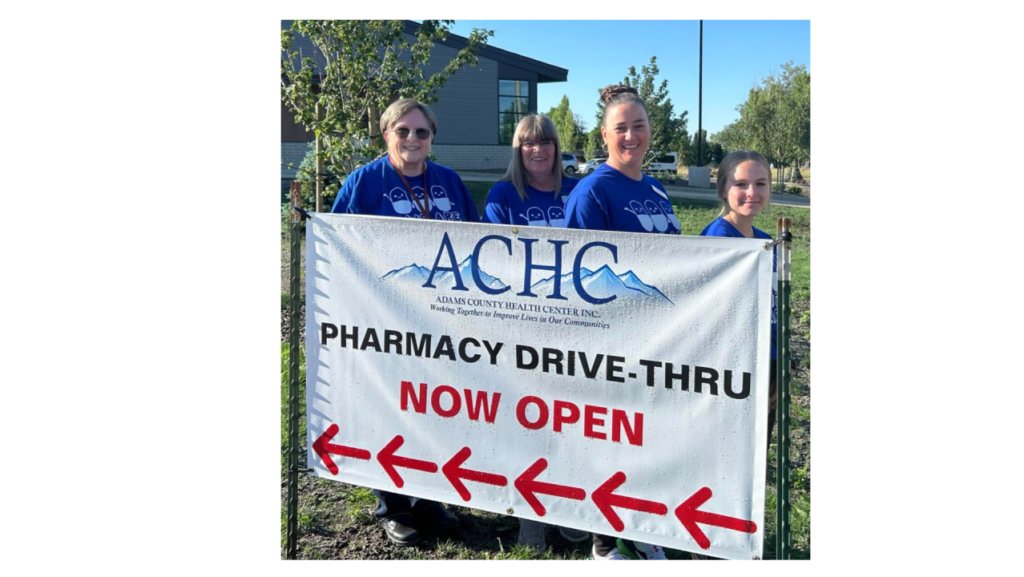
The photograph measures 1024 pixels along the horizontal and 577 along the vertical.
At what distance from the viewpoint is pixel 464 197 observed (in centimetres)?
415

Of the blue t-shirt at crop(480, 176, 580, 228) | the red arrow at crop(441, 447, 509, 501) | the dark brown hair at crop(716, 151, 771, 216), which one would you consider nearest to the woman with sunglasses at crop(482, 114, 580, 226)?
the blue t-shirt at crop(480, 176, 580, 228)

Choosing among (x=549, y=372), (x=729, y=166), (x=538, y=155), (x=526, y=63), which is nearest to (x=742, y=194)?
(x=729, y=166)

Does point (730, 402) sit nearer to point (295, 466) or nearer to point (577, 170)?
point (295, 466)

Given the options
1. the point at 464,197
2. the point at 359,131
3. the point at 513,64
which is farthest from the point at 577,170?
the point at 464,197

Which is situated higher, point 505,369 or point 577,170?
point 577,170

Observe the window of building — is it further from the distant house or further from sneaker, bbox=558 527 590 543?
sneaker, bbox=558 527 590 543

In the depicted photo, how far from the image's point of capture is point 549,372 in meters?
3.38

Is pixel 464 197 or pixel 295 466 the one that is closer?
pixel 295 466

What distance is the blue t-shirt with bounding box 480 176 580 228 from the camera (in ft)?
13.4

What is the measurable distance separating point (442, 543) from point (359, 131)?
18.1 ft

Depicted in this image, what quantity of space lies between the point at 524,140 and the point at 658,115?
879 inches

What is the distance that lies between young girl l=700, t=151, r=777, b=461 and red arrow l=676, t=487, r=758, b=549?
53cm

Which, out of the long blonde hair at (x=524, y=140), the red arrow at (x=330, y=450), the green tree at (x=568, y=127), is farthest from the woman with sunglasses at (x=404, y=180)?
the green tree at (x=568, y=127)

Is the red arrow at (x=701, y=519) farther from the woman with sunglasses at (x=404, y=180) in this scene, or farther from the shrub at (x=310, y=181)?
Answer: the shrub at (x=310, y=181)
